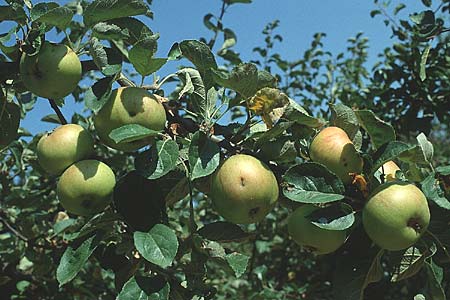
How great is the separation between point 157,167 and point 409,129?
2566mm

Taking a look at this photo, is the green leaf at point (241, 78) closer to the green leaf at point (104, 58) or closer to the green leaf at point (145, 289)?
the green leaf at point (104, 58)

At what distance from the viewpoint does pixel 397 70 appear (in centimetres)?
348

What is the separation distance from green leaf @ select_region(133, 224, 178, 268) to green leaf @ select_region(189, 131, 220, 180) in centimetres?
13

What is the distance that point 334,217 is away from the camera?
1.11 metres

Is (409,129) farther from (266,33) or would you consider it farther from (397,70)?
(266,33)

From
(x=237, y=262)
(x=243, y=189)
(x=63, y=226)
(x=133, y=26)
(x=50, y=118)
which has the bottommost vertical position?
(x=63, y=226)

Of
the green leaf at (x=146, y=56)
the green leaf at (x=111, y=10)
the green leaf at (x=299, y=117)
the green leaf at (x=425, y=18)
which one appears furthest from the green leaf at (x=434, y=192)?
the green leaf at (x=425, y=18)

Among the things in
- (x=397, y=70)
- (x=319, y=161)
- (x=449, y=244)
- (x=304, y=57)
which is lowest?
(x=304, y=57)

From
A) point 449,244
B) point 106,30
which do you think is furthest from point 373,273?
point 106,30

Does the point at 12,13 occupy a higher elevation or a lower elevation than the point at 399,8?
higher

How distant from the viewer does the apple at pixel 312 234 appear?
113 cm

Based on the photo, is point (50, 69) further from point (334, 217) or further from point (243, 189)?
point (334, 217)

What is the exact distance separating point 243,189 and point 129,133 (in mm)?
259

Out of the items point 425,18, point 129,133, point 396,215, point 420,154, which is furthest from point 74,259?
point 425,18
